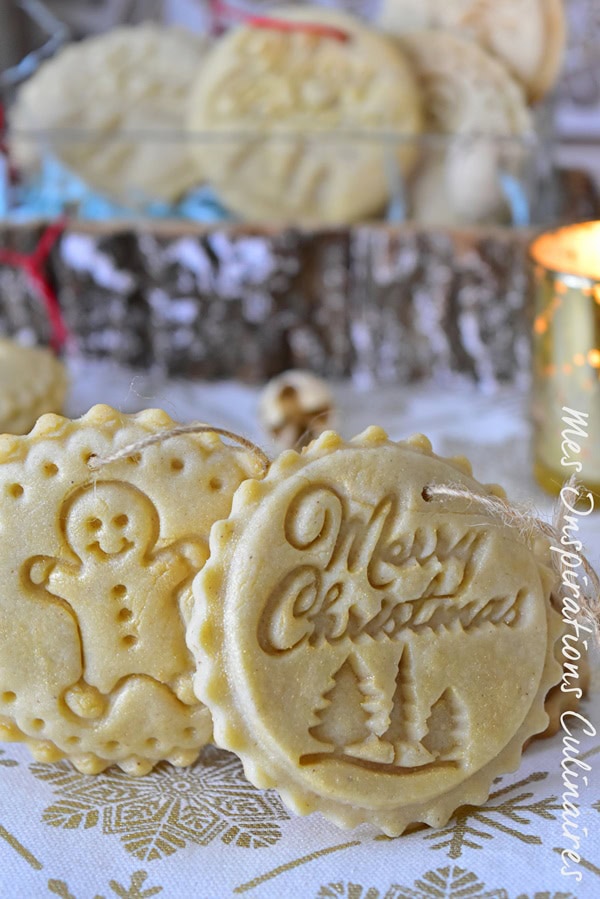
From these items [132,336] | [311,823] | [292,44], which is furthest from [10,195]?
[311,823]

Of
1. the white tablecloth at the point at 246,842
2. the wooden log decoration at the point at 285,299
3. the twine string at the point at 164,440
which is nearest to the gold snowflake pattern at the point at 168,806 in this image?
the white tablecloth at the point at 246,842

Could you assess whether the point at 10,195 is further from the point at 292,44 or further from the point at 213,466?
the point at 213,466

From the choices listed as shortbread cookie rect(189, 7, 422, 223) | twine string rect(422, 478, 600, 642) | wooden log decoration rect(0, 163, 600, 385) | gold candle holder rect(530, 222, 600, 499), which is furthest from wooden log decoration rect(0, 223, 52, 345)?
twine string rect(422, 478, 600, 642)

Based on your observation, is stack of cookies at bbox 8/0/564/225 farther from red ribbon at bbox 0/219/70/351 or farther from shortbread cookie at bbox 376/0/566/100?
red ribbon at bbox 0/219/70/351

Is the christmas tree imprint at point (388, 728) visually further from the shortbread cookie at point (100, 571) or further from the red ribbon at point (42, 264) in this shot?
the red ribbon at point (42, 264)

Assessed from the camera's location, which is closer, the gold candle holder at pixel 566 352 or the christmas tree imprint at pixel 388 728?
the christmas tree imprint at pixel 388 728

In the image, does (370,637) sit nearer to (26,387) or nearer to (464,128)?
(26,387)

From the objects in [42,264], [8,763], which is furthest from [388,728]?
[42,264]
